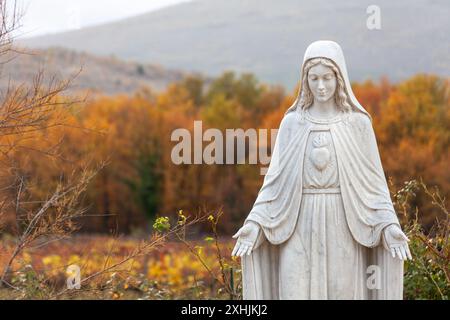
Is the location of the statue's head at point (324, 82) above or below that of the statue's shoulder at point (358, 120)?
above

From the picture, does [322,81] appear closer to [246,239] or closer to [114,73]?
[246,239]

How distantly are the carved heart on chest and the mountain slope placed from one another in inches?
1978

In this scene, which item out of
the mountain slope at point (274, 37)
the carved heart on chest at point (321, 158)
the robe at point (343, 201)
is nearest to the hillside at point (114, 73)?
the mountain slope at point (274, 37)

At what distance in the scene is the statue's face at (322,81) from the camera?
29.3 ft

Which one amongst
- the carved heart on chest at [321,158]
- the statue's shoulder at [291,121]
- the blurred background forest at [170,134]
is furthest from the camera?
the blurred background forest at [170,134]

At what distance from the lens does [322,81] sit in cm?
897

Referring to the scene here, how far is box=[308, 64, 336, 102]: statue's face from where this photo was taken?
352 inches

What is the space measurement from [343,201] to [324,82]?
104 cm

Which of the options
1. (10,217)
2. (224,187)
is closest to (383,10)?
(224,187)

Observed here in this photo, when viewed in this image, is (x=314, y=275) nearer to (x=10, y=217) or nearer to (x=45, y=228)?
(x=45, y=228)

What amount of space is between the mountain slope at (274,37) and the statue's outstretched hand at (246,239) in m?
50.5

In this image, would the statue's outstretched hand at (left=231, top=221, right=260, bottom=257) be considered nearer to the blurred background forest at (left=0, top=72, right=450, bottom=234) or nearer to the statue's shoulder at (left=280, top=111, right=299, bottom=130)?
the statue's shoulder at (left=280, top=111, right=299, bottom=130)

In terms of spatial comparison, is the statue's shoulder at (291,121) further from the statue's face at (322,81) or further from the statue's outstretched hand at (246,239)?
the statue's outstretched hand at (246,239)

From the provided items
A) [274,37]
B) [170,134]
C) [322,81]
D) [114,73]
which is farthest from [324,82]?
[274,37]
